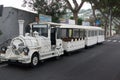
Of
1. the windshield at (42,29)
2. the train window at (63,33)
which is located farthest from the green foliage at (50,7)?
the windshield at (42,29)

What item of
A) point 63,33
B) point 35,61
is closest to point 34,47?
point 35,61

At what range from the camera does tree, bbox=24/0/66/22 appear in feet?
89.2

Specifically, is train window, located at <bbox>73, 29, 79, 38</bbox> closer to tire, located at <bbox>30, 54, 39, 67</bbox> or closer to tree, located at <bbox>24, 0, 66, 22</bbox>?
tree, located at <bbox>24, 0, 66, 22</bbox>

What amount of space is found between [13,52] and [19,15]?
834 centimetres

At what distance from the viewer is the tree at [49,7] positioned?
27.2 metres

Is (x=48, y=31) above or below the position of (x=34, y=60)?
above

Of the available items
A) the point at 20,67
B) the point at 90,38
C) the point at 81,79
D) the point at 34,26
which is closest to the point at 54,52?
the point at 34,26

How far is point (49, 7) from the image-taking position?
27.4 metres

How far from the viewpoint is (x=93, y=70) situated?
11445 millimetres

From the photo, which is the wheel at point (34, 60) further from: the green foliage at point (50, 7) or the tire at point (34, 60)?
the green foliage at point (50, 7)

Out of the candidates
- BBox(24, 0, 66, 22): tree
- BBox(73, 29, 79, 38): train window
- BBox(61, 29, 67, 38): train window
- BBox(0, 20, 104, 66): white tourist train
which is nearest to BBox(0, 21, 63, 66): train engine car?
BBox(0, 20, 104, 66): white tourist train

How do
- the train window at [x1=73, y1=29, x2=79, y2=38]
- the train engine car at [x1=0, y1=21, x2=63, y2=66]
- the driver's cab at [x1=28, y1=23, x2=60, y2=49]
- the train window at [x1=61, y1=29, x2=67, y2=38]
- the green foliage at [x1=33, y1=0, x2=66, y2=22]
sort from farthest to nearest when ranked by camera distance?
the green foliage at [x1=33, y1=0, x2=66, y2=22] < the train window at [x1=73, y1=29, x2=79, y2=38] < the train window at [x1=61, y1=29, x2=67, y2=38] < the driver's cab at [x1=28, y1=23, x2=60, y2=49] < the train engine car at [x1=0, y1=21, x2=63, y2=66]

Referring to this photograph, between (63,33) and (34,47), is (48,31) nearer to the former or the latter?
(34,47)

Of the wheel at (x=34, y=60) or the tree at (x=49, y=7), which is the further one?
the tree at (x=49, y=7)
